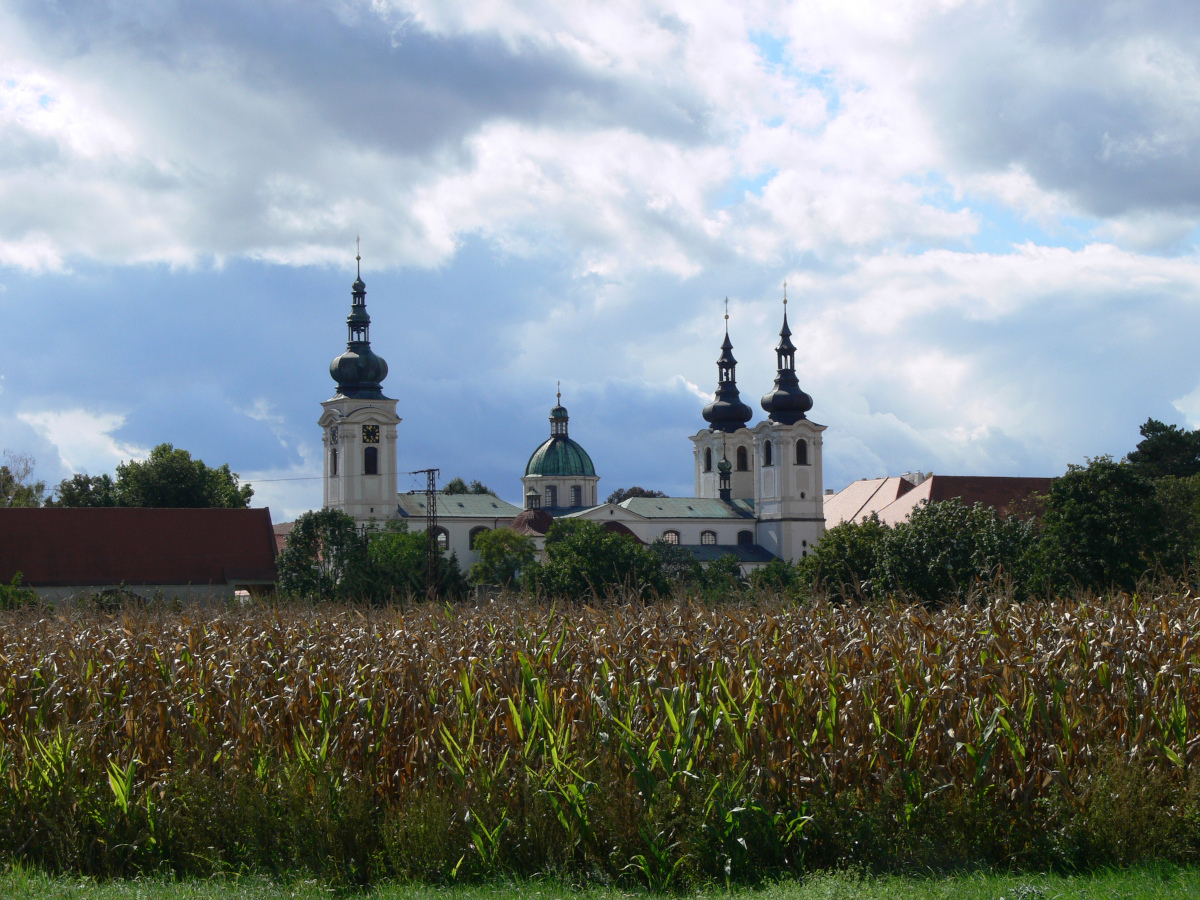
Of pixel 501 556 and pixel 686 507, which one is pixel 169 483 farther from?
pixel 686 507

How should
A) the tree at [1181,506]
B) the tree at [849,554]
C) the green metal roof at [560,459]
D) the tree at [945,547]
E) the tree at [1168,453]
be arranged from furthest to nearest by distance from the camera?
the green metal roof at [560,459] → the tree at [1168,453] → the tree at [1181,506] → the tree at [849,554] → the tree at [945,547]

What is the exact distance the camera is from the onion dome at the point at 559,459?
106000 mm

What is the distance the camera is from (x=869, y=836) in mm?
10039

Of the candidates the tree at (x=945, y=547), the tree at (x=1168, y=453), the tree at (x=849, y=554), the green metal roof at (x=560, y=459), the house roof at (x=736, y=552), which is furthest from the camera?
the green metal roof at (x=560, y=459)

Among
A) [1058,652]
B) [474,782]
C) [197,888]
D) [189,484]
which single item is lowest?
[197,888]

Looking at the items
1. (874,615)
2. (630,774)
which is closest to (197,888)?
(630,774)

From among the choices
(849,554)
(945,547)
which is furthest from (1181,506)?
(849,554)

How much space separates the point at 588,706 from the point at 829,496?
9627cm

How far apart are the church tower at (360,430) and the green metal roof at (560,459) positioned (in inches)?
843

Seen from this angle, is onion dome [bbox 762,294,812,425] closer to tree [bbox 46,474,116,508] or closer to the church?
the church

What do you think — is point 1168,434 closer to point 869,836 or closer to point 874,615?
point 874,615

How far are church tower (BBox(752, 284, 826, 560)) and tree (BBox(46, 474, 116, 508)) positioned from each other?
4929 cm

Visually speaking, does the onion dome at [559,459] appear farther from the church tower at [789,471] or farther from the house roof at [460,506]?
the church tower at [789,471]

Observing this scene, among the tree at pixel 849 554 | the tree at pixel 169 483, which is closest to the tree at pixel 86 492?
the tree at pixel 169 483
